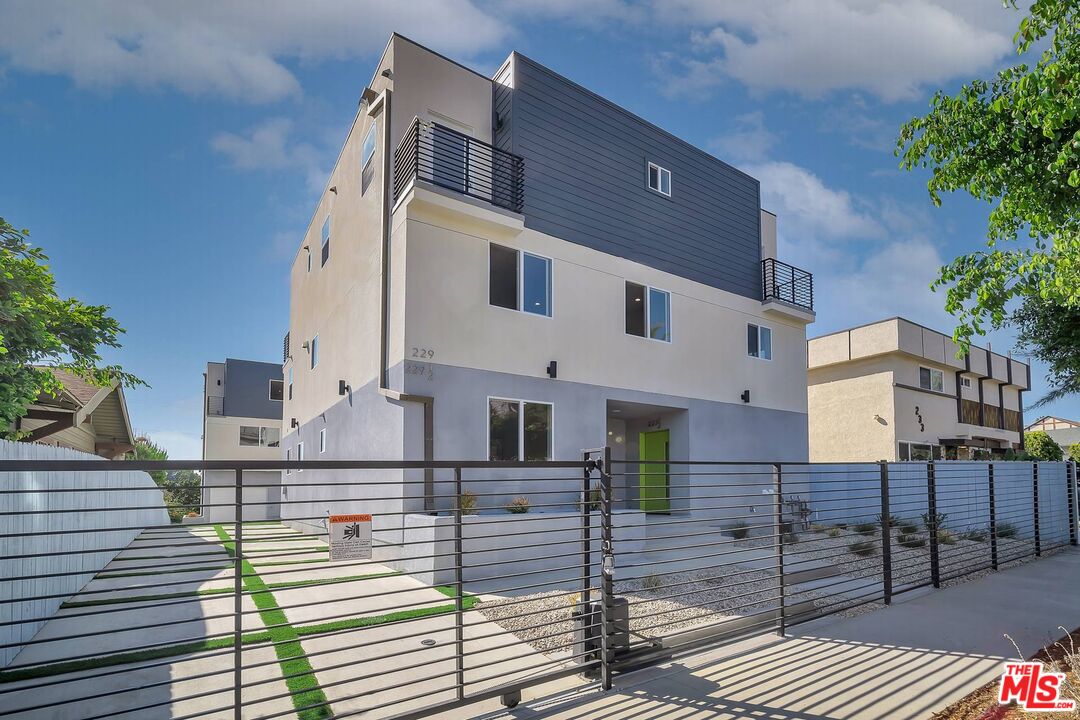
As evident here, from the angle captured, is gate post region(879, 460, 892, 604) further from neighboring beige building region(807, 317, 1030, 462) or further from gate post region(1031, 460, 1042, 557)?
neighboring beige building region(807, 317, 1030, 462)

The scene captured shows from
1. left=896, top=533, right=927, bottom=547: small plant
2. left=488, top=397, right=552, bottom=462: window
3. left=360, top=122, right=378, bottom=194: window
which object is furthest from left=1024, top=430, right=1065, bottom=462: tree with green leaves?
left=360, top=122, right=378, bottom=194: window

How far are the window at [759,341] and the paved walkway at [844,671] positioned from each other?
29.8 ft

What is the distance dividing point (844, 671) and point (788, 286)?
13.3 metres

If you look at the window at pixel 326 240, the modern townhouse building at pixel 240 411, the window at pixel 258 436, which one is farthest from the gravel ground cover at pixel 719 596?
the window at pixel 258 436

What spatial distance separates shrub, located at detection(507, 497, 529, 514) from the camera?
9.82m

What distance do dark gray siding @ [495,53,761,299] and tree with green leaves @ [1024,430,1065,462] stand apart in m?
15.0

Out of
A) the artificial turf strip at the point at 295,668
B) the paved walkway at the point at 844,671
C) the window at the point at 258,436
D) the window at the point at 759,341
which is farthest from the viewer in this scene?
the window at the point at 258,436

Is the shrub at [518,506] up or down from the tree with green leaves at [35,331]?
down

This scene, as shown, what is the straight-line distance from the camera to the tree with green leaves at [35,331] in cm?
991

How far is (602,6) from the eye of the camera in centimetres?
1010

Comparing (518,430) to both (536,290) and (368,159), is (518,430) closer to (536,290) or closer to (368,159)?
(536,290)

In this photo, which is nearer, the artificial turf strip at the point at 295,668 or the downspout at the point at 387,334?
the artificial turf strip at the point at 295,668

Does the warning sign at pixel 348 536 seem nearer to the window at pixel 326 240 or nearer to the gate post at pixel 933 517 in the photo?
the gate post at pixel 933 517

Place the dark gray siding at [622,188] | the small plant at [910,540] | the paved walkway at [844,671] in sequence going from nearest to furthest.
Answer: the paved walkway at [844,671]
the small plant at [910,540]
the dark gray siding at [622,188]
